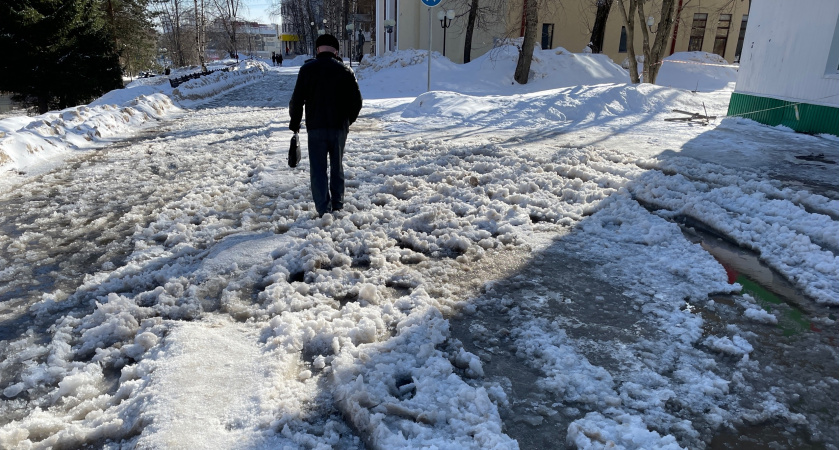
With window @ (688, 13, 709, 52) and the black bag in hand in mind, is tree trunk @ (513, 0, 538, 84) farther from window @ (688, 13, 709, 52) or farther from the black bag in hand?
window @ (688, 13, 709, 52)

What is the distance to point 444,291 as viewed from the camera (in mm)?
3898

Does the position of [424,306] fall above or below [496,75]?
below

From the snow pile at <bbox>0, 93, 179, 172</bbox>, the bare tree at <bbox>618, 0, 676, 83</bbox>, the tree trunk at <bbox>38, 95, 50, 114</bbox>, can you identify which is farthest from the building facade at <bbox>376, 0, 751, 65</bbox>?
the snow pile at <bbox>0, 93, 179, 172</bbox>

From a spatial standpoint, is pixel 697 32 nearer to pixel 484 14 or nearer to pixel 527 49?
pixel 484 14

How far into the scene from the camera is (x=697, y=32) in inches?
1574

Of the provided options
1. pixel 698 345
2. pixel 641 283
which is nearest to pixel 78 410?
pixel 698 345

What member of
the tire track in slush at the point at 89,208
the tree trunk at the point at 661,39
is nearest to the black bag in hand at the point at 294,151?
the tire track in slush at the point at 89,208

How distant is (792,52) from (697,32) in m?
33.4

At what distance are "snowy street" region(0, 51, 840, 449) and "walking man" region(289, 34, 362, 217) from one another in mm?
423

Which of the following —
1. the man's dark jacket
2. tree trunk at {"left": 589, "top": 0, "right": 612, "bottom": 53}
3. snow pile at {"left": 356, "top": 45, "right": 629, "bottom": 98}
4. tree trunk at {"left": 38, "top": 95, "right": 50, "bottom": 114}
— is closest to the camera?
the man's dark jacket

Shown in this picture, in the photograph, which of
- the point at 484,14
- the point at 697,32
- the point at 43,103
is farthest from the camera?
the point at 697,32

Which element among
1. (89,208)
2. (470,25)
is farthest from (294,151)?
(470,25)

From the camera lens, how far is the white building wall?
34.1ft

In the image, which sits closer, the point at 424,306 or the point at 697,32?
the point at 424,306
